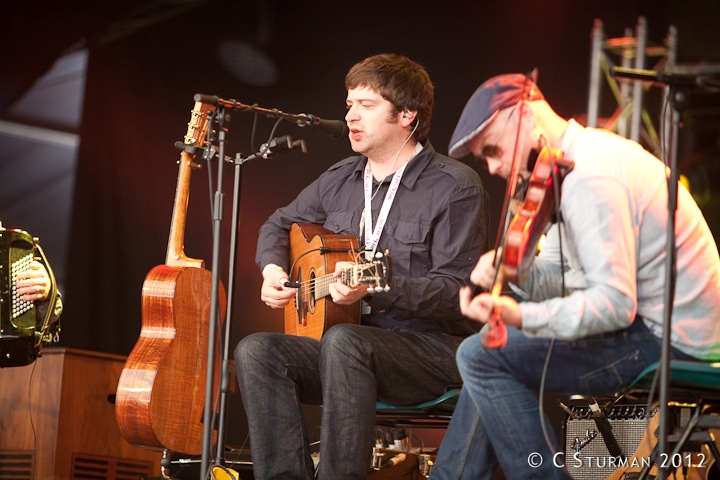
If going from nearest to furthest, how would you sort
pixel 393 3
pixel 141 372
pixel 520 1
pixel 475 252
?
pixel 475 252, pixel 141 372, pixel 520 1, pixel 393 3

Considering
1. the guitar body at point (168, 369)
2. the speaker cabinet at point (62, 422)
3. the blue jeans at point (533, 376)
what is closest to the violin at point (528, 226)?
the blue jeans at point (533, 376)

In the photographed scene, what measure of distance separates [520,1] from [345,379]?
287cm

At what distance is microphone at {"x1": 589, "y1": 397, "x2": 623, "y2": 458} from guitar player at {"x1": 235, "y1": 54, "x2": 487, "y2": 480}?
25.7 inches

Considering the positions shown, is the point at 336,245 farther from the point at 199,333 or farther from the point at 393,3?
the point at 393,3

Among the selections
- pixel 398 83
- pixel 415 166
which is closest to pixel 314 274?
pixel 415 166

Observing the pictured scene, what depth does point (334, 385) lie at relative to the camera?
2953mm

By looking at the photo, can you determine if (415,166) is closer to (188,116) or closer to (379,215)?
(379,215)

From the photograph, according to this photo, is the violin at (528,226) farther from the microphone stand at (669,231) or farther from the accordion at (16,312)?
the accordion at (16,312)

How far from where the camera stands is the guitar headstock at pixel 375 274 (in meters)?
3.03

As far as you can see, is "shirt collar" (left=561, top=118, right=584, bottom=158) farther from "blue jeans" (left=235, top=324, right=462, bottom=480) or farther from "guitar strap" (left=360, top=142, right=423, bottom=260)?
"guitar strap" (left=360, top=142, right=423, bottom=260)

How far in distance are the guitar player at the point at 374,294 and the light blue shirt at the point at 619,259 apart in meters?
0.69

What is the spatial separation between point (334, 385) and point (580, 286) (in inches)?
37.2

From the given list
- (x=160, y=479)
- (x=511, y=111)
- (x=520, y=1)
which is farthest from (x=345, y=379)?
(x=520, y=1)

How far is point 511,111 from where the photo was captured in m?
2.42
